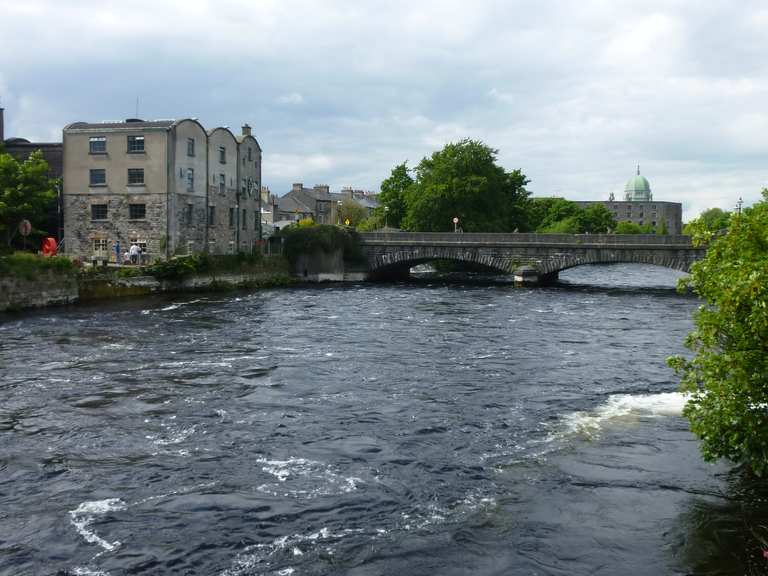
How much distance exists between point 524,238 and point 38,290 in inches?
1597

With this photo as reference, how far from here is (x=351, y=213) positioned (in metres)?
123

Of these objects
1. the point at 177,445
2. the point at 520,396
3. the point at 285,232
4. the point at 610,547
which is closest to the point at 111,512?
the point at 177,445

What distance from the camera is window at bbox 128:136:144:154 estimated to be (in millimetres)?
53344

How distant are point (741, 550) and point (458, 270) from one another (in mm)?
79943

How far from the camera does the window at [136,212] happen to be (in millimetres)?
53812

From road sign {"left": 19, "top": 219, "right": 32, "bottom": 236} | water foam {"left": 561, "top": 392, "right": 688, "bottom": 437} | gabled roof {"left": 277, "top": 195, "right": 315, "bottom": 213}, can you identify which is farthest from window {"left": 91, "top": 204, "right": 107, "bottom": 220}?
gabled roof {"left": 277, "top": 195, "right": 315, "bottom": 213}

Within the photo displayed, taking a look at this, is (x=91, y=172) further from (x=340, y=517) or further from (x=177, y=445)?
(x=340, y=517)

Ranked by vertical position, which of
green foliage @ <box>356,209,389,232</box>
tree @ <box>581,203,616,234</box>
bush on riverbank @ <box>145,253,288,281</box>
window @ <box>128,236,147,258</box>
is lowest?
bush on riverbank @ <box>145,253,288,281</box>

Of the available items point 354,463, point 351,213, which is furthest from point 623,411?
point 351,213

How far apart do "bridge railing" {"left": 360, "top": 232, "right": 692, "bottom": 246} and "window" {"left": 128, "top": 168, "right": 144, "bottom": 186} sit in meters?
22.4

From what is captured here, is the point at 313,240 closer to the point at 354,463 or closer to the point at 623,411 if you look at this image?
the point at 623,411

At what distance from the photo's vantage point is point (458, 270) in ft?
298

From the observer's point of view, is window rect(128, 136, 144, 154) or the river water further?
window rect(128, 136, 144, 154)

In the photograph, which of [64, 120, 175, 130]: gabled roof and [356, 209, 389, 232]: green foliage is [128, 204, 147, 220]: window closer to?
[64, 120, 175, 130]: gabled roof
